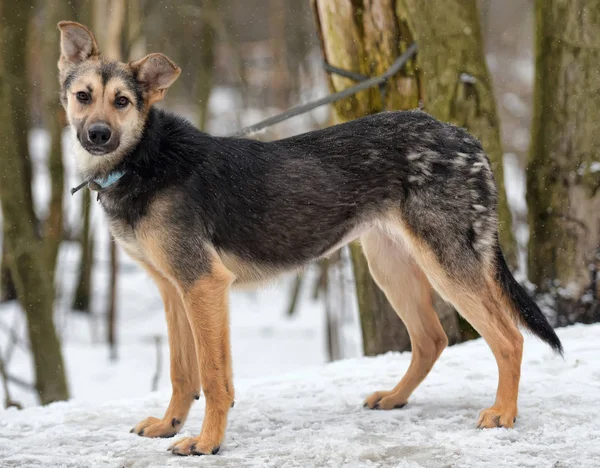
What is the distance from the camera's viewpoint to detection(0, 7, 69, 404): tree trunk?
8.30 meters

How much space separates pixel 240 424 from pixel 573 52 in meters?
4.12

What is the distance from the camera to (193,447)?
4.12 m

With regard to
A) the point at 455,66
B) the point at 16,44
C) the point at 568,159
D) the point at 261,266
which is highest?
the point at 16,44

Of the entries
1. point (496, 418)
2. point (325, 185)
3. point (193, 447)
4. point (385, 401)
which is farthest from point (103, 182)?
point (496, 418)

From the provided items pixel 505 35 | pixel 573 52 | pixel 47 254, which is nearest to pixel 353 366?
pixel 573 52

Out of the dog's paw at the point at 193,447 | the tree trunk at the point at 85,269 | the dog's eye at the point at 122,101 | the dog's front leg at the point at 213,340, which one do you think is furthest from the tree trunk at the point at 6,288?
the dog's paw at the point at 193,447

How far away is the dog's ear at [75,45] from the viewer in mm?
4742

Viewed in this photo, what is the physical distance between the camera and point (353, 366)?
20.0 ft

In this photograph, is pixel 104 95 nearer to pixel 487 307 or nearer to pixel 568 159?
pixel 487 307

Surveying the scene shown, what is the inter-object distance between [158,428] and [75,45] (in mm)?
2412

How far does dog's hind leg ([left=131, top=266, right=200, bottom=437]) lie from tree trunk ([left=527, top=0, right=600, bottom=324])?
337 cm

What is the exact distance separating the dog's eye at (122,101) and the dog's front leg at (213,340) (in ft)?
3.60

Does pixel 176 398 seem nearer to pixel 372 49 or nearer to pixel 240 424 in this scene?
pixel 240 424

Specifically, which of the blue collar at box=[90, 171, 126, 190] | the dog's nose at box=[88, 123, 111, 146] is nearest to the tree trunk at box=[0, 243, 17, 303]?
the blue collar at box=[90, 171, 126, 190]
